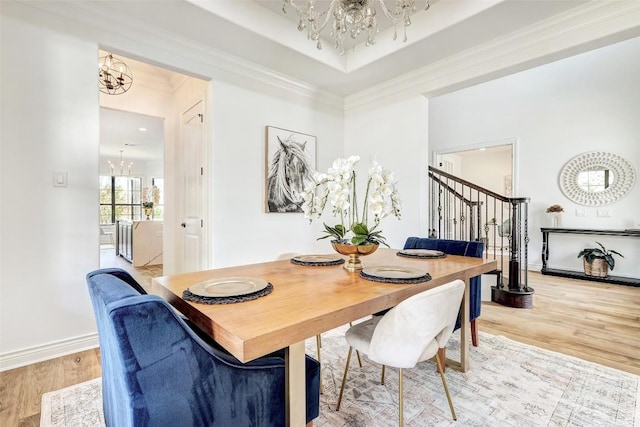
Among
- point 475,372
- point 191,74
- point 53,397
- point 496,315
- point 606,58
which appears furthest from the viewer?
point 606,58

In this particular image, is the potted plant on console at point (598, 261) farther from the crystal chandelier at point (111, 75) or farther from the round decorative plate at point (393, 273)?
the crystal chandelier at point (111, 75)

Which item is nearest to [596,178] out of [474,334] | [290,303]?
[474,334]

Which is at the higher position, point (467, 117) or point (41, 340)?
point (467, 117)

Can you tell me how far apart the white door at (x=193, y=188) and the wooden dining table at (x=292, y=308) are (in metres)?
1.68

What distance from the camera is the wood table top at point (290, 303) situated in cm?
86

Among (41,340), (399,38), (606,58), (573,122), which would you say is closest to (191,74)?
(399,38)

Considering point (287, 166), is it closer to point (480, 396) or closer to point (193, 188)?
point (193, 188)

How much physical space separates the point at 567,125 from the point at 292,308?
594 cm

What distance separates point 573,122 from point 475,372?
16.1 feet

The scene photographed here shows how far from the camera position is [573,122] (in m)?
4.88

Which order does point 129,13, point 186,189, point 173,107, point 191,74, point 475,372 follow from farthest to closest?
point 173,107 < point 186,189 < point 191,74 < point 129,13 < point 475,372

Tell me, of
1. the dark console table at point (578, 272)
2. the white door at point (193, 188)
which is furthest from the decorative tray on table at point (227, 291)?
the dark console table at point (578, 272)

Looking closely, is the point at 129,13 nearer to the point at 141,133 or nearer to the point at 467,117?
the point at 141,133

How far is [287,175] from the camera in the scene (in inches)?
140
